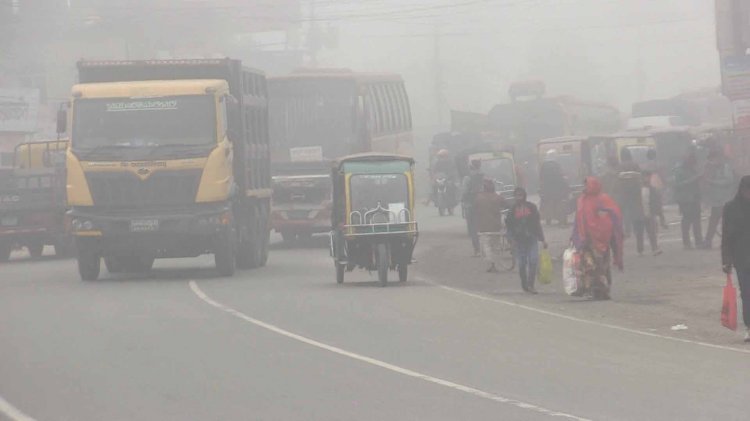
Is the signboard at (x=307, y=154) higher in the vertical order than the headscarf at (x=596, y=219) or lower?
higher

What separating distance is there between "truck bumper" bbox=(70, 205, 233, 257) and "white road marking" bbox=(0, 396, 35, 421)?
12.4 meters

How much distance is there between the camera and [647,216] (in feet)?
87.8

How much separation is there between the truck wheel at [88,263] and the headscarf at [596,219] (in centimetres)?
860

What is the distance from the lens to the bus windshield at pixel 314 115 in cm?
3425

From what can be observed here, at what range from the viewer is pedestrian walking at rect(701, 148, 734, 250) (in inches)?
1034

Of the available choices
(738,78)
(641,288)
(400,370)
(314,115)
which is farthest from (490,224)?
(400,370)

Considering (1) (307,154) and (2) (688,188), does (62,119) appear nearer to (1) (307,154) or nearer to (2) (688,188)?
(1) (307,154)

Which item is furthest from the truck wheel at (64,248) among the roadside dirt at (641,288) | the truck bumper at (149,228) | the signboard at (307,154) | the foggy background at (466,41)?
the foggy background at (466,41)

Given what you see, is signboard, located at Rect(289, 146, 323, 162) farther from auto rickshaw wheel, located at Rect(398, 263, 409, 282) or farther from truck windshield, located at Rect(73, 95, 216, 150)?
auto rickshaw wheel, located at Rect(398, 263, 409, 282)

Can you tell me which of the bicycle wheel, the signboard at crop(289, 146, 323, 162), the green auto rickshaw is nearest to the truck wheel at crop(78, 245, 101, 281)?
the green auto rickshaw

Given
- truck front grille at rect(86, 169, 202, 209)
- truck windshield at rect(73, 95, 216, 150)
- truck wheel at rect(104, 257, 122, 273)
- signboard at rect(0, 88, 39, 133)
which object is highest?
signboard at rect(0, 88, 39, 133)

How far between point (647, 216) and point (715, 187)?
1327 millimetres

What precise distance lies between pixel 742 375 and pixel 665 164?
32.6 meters

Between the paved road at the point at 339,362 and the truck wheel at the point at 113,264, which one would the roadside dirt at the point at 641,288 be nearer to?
the paved road at the point at 339,362
